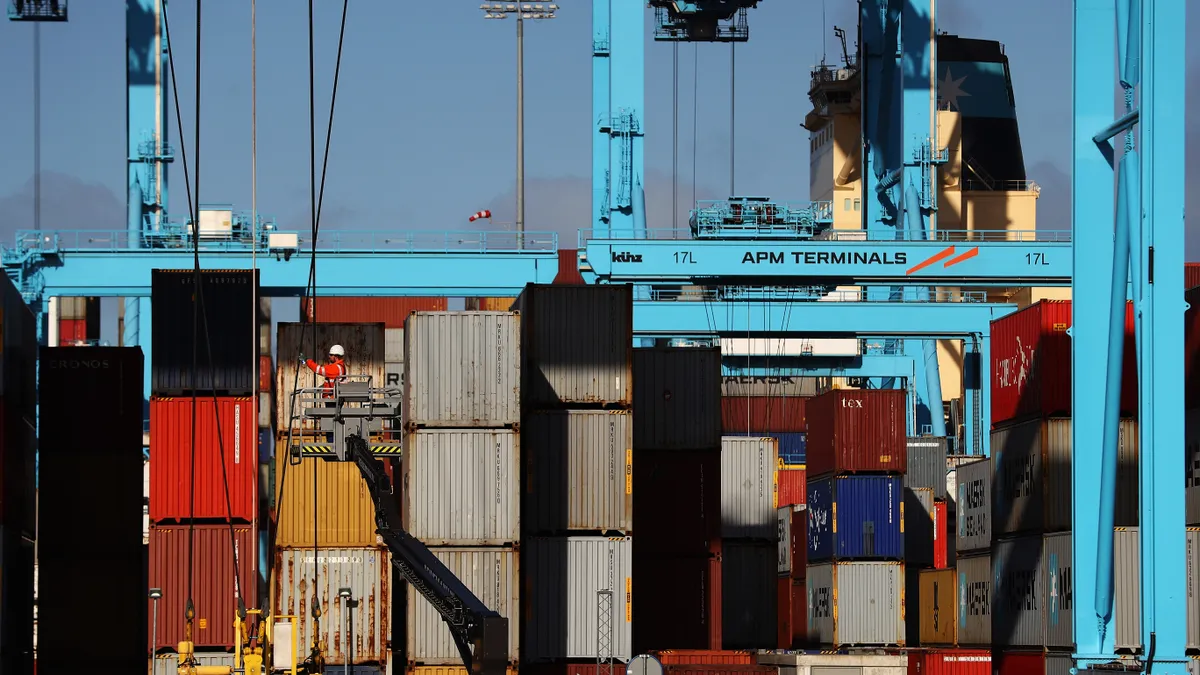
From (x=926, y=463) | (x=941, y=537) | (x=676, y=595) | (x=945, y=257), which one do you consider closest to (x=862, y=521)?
(x=945, y=257)

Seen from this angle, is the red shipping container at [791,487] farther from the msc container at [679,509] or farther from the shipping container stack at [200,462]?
the shipping container stack at [200,462]

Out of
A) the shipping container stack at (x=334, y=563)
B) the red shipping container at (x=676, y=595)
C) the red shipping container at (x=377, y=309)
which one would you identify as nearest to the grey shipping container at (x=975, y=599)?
the red shipping container at (x=676, y=595)

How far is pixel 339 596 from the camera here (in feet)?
97.2

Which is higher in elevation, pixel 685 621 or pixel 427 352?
pixel 427 352

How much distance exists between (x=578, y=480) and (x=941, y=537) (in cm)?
1911

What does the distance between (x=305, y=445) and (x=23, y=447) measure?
4105mm

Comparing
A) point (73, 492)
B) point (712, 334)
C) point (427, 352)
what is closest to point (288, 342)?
point (73, 492)

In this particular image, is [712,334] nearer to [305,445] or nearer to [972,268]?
[972,268]

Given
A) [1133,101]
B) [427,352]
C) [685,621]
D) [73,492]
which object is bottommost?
[685,621]

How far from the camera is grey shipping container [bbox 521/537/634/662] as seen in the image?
84.5 feet

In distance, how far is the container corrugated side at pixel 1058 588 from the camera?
84.5ft

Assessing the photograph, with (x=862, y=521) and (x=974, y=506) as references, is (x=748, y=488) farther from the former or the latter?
(x=974, y=506)

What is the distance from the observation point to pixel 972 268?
40062 millimetres

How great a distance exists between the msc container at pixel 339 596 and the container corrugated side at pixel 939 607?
40.0ft
